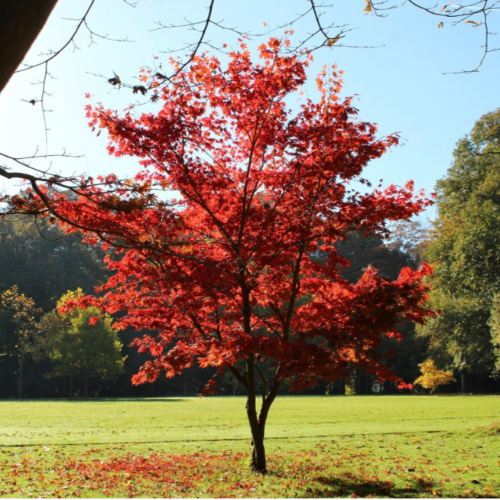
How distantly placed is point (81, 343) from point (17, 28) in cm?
3981

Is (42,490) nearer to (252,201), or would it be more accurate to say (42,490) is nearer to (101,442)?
(252,201)

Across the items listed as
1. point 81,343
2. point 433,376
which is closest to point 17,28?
point 433,376

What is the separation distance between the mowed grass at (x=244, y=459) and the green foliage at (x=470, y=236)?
968 cm

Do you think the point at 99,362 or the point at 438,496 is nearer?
the point at 438,496

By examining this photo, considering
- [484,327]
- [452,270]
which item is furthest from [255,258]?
[484,327]

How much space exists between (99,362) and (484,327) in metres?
24.4

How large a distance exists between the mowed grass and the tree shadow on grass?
1cm

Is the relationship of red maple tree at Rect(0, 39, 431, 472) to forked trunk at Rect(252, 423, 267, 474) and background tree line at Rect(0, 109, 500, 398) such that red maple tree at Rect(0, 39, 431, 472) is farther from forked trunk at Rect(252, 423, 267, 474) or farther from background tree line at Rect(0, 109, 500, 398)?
background tree line at Rect(0, 109, 500, 398)

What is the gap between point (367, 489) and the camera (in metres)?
7.48

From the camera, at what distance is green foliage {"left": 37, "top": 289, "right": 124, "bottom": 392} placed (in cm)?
4038

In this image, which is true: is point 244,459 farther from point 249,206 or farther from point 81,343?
point 81,343

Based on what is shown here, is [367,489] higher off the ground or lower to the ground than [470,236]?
lower

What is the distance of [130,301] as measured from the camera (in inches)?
367

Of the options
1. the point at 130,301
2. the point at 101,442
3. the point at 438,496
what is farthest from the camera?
the point at 101,442
